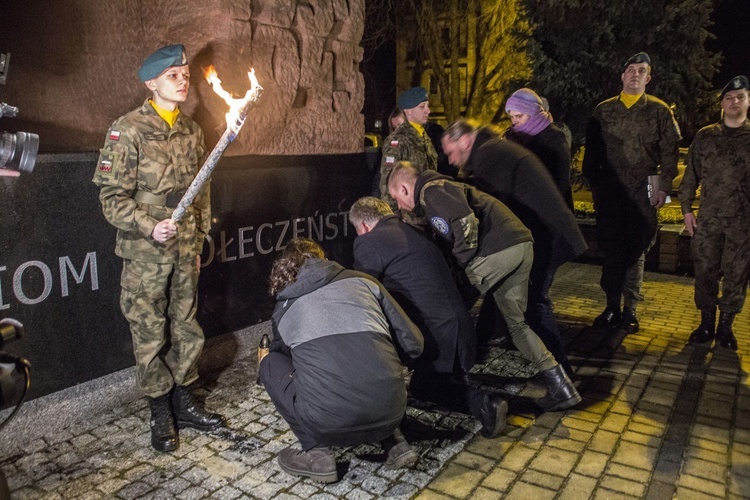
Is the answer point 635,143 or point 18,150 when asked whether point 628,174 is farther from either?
point 18,150

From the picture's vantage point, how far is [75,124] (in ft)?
14.5

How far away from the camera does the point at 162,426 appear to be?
365 cm

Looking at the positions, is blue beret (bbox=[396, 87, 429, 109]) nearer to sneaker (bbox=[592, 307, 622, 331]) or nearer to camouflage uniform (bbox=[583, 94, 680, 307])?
camouflage uniform (bbox=[583, 94, 680, 307])

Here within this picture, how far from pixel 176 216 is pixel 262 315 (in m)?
2.10

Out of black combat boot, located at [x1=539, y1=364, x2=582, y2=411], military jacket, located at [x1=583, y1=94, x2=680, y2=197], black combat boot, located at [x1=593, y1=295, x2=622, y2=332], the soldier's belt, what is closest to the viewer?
the soldier's belt

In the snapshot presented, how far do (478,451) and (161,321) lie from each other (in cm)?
196

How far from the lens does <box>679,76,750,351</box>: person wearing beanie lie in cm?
532

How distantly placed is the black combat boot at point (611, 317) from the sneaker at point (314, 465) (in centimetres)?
358

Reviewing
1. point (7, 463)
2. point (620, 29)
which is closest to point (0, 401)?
point (7, 463)

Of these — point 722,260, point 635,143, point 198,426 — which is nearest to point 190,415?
point 198,426

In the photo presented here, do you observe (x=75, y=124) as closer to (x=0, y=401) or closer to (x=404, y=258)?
(x=404, y=258)

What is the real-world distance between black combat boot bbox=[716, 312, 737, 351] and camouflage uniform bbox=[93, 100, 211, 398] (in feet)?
14.1

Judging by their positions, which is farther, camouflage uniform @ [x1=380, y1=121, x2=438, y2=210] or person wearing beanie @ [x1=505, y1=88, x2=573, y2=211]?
camouflage uniform @ [x1=380, y1=121, x2=438, y2=210]

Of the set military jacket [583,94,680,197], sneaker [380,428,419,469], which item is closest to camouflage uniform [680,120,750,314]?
military jacket [583,94,680,197]
